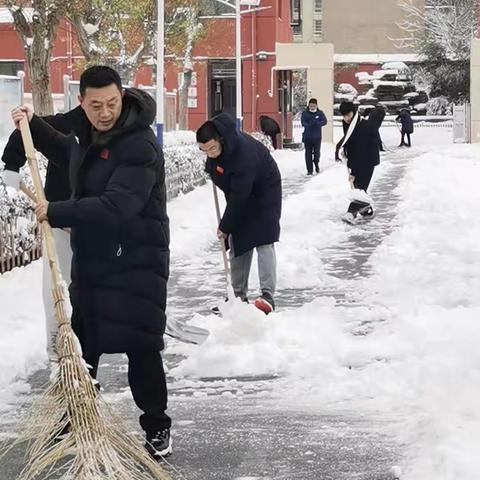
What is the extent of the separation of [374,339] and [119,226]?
3064 mm

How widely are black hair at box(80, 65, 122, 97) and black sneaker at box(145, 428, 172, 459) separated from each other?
157cm

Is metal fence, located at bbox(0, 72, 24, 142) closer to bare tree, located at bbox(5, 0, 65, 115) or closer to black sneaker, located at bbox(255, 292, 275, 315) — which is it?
bare tree, located at bbox(5, 0, 65, 115)

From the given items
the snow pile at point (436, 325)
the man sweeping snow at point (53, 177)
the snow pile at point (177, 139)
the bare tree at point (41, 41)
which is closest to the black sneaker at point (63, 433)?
the man sweeping snow at point (53, 177)

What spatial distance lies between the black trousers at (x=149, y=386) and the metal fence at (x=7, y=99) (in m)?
8.17

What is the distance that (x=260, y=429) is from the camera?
5.15m

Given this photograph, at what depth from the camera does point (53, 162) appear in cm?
536

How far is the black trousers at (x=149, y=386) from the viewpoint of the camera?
4434 mm

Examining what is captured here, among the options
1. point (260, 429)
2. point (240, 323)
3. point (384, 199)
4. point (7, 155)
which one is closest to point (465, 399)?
point (260, 429)

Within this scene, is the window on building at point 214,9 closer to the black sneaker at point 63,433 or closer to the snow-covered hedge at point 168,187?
the snow-covered hedge at point 168,187

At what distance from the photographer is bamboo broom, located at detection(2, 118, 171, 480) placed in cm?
394

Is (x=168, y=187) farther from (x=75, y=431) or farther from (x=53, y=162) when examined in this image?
(x=75, y=431)

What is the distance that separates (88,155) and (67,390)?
1.02m

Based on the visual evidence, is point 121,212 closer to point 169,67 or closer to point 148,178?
point 148,178

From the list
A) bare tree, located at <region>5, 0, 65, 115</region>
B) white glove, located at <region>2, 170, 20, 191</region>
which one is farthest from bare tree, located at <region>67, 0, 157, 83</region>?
white glove, located at <region>2, 170, 20, 191</region>
